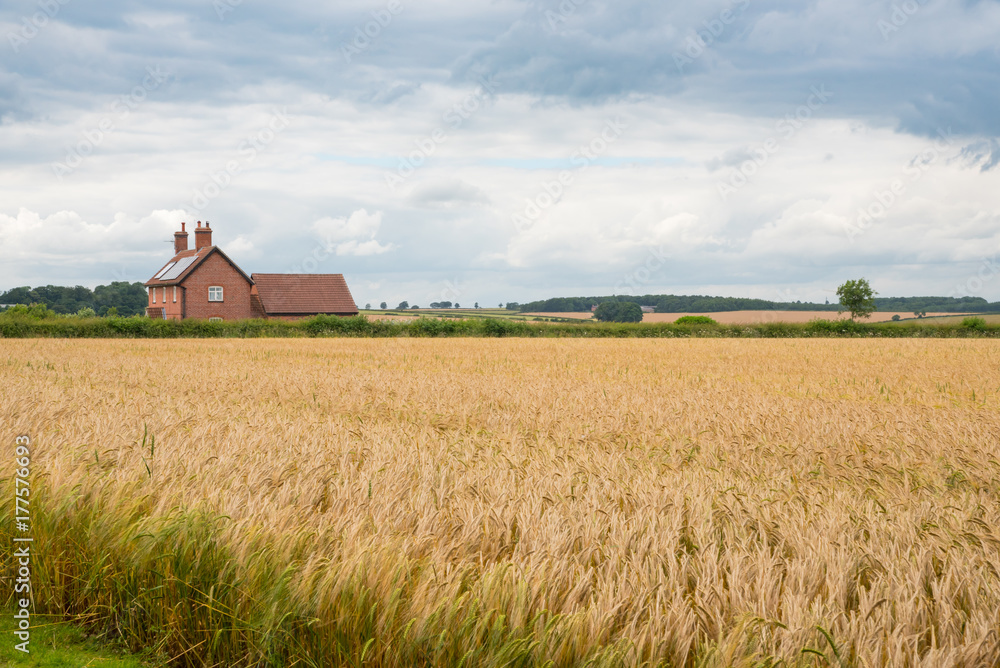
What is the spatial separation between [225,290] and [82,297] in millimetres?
65202

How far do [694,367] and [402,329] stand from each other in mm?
32195

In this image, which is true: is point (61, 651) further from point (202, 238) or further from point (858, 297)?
point (858, 297)

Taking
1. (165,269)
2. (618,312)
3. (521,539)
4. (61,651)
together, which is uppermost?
(165,269)

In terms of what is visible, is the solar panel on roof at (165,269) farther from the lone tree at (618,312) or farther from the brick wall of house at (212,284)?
the lone tree at (618,312)

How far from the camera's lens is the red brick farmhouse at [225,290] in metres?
60.8

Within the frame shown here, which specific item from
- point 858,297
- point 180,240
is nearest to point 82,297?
point 180,240

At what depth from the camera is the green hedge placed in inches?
1694

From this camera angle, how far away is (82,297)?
111500 millimetres

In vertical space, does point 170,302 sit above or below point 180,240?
below

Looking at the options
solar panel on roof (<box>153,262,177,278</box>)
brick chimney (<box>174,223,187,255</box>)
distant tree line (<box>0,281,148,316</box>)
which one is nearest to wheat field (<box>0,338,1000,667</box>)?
solar panel on roof (<box>153,262,177,278</box>)

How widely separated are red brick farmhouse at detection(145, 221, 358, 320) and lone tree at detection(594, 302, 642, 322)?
974 inches

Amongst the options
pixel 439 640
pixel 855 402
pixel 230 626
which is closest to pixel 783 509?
pixel 439 640

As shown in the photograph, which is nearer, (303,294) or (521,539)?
(521,539)

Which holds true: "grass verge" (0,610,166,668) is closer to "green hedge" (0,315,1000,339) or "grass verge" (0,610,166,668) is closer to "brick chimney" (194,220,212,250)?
"green hedge" (0,315,1000,339)
